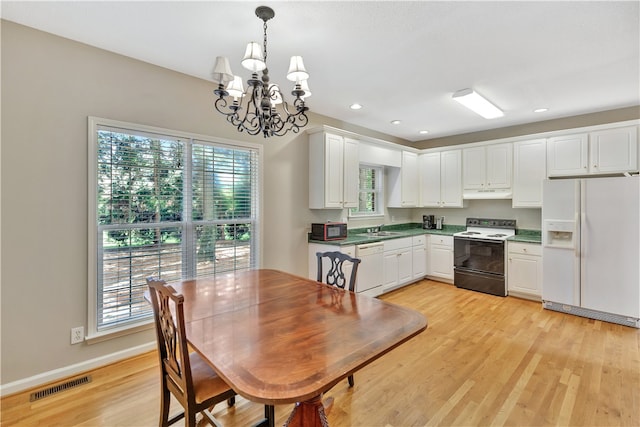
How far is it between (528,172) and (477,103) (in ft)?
5.07

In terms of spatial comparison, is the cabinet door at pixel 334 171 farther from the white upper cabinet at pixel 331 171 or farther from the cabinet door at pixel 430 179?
the cabinet door at pixel 430 179

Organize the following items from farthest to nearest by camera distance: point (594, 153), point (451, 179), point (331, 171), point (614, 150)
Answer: point (451, 179), point (331, 171), point (594, 153), point (614, 150)

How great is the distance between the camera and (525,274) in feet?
13.6

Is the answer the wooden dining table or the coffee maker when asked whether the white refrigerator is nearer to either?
the coffee maker

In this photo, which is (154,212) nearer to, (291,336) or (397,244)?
(291,336)

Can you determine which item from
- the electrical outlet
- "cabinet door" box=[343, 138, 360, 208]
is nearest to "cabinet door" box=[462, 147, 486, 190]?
"cabinet door" box=[343, 138, 360, 208]

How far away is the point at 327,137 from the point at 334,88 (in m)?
0.75

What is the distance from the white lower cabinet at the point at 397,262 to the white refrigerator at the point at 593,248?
1.74 metres

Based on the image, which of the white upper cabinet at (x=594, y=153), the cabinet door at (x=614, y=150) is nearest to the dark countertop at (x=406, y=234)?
the white upper cabinet at (x=594, y=153)

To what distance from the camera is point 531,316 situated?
3.59 metres

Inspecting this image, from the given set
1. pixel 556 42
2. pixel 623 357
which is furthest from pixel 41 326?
pixel 623 357

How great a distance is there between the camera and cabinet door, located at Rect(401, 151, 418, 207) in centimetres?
529

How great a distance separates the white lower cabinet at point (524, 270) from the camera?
4.04 metres

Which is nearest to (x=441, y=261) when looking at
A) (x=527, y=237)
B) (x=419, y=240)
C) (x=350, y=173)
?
(x=419, y=240)
